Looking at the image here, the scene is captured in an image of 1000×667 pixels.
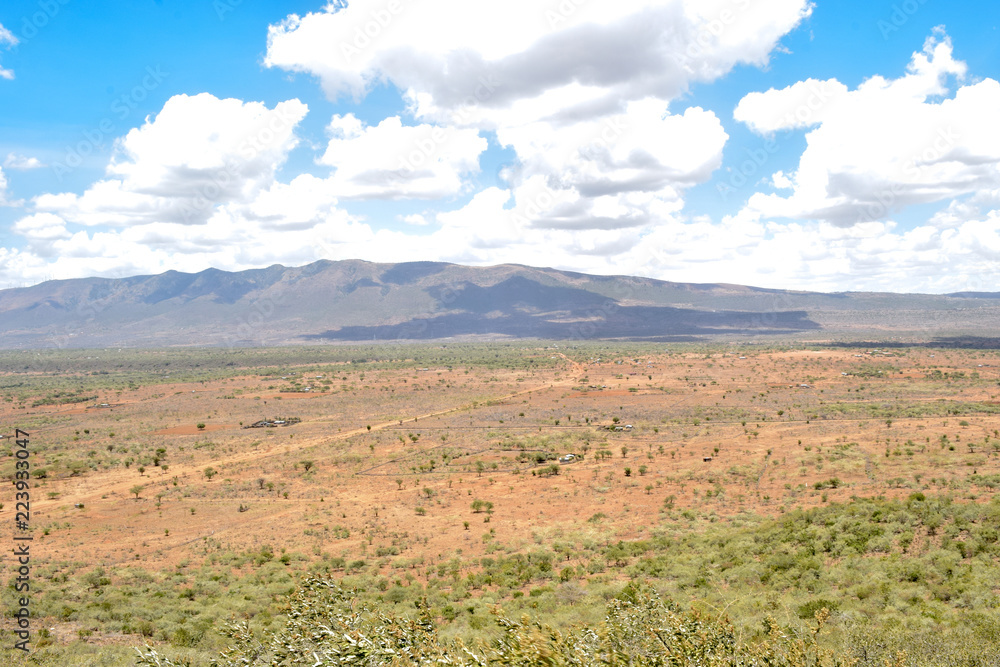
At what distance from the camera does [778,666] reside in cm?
889

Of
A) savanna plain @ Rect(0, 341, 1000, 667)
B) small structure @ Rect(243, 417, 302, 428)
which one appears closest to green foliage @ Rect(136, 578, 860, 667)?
savanna plain @ Rect(0, 341, 1000, 667)

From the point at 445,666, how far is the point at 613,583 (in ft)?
45.6

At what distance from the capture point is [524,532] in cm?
Answer: 2748

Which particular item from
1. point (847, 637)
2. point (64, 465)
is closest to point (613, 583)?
point (847, 637)

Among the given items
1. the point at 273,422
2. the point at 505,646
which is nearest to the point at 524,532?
the point at 505,646

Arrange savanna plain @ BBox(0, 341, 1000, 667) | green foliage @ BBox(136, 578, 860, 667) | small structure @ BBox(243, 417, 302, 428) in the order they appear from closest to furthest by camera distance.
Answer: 1. green foliage @ BBox(136, 578, 860, 667)
2. savanna plain @ BBox(0, 341, 1000, 667)
3. small structure @ BBox(243, 417, 302, 428)

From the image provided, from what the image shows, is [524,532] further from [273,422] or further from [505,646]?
[273,422]

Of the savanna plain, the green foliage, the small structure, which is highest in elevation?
the green foliage

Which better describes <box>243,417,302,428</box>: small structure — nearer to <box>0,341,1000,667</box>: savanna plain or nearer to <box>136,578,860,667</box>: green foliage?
<box>0,341,1000,667</box>: savanna plain

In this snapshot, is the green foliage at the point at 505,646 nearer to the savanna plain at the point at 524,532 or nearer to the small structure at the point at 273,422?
the savanna plain at the point at 524,532

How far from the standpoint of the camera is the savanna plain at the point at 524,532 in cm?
1119

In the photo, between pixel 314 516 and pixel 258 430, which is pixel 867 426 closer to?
pixel 314 516

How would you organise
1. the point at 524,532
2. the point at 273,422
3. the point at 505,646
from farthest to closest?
the point at 273,422 → the point at 524,532 → the point at 505,646

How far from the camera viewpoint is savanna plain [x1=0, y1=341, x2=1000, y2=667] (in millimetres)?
11188
